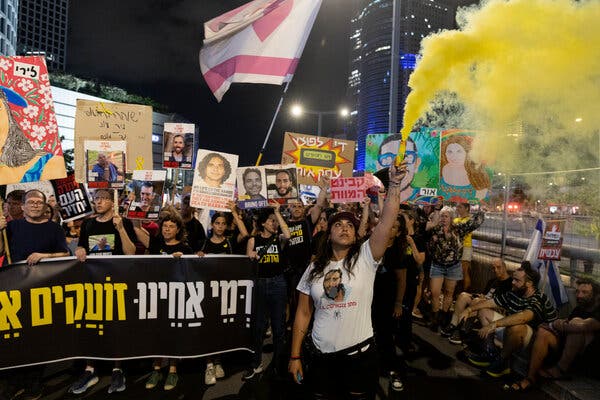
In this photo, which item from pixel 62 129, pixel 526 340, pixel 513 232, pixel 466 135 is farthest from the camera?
pixel 62 129

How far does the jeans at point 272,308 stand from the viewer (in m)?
5.00

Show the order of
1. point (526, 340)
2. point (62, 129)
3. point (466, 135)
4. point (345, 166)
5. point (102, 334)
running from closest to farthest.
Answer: point (102, 334) < point (526, 340) < point (466, 135) < point (345, 166) < point (62, 129)

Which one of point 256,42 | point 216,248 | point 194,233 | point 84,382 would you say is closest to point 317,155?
point 256,42

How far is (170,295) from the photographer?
4.89 m

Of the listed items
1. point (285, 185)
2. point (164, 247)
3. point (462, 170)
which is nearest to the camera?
point (164, 247)

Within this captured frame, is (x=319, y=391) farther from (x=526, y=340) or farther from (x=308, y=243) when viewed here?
(x=526, y=340)

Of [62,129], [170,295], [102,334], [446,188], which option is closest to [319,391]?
[170,295]

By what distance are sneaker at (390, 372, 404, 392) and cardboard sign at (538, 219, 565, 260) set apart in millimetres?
2377

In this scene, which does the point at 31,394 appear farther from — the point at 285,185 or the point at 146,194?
the point at 285,185

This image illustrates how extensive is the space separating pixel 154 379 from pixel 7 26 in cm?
8574

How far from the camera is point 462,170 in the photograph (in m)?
8.43

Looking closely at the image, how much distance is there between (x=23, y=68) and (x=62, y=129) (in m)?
68.1

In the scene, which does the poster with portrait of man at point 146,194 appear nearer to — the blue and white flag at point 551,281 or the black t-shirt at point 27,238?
the black t-shirt at point 27,238

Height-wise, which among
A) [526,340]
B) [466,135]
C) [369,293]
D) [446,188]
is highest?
[466,135]
